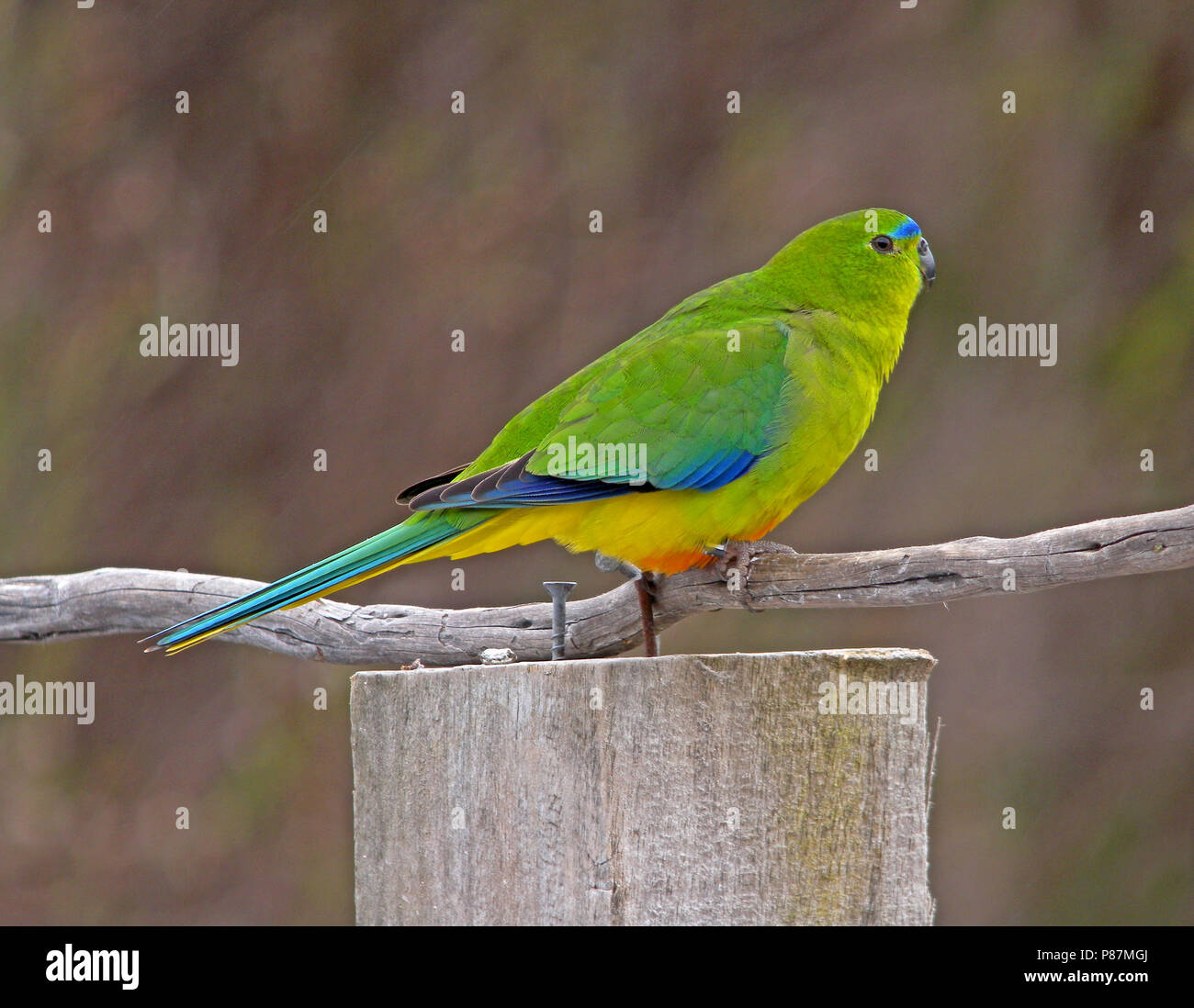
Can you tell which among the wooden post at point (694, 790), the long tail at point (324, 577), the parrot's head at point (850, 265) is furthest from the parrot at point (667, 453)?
the wooden post at point (694, 790)

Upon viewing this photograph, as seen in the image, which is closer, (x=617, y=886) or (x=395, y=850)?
(x=617, y=886)

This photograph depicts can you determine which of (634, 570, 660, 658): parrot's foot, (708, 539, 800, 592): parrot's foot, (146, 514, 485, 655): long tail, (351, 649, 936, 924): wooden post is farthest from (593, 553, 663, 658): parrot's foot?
(351, 649, 936, 924): wooden post

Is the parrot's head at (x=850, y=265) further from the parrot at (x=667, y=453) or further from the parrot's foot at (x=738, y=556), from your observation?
the parrot's foot at (x=738, y=556)

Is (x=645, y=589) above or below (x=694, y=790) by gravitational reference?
above

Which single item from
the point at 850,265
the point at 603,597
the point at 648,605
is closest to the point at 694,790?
the point at 648,605

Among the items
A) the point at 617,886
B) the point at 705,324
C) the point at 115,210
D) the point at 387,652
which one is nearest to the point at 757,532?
the point at 705,324

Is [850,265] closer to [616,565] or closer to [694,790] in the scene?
[616,565]

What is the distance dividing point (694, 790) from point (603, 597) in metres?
1.16

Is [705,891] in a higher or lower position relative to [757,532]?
lower

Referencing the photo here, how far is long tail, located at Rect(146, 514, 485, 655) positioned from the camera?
2646mm

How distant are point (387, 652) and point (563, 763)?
140cm

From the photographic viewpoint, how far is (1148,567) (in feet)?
7.49

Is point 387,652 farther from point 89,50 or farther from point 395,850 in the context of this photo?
point 89,50

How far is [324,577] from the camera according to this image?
280 centimetres
